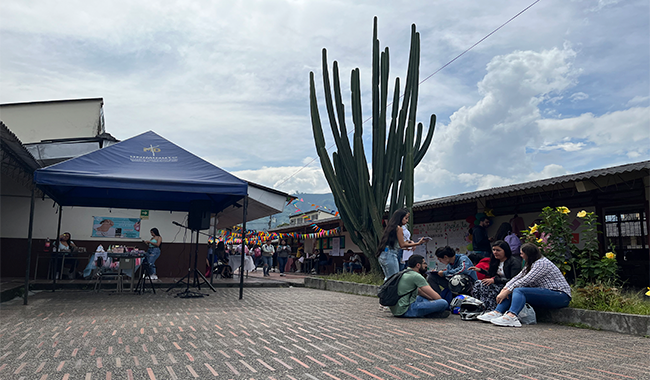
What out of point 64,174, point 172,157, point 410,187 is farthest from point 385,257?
point 64,174

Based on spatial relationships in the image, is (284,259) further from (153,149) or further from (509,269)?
(509,269)

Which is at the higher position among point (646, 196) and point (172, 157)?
point (172, 157)

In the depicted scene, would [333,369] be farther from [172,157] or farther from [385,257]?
[172,157]

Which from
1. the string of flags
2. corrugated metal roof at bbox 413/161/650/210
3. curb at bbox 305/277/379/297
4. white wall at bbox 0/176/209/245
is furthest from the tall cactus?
the string of flags

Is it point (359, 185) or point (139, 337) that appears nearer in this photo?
point (139, 337)

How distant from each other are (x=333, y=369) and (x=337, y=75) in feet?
29.9

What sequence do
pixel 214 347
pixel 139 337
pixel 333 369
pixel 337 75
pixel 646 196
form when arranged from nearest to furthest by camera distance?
pixel 333 369
pixel 214 347
pixel 139 337
pixel 646 196
pixel 337 75

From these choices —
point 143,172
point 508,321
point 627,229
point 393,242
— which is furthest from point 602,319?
point 143,172

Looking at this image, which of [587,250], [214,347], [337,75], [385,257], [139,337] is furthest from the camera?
[337,75]

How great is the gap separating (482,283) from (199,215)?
20.7 ft

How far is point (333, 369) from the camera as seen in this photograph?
140 inches

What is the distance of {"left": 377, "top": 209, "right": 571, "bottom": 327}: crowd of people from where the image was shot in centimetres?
601

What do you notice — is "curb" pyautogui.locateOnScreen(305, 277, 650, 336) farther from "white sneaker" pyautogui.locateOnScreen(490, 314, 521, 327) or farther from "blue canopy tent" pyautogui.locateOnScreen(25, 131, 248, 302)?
"blue canopy tent" pyautogui.locateOnScreen(25, 131, 248, 302)

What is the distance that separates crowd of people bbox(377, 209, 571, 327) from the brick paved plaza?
0.28m
